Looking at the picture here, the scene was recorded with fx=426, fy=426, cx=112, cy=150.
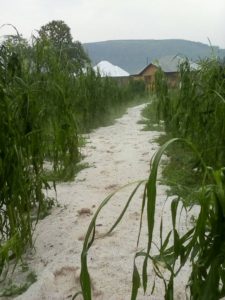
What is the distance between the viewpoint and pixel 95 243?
8.49 feet

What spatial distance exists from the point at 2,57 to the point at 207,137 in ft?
5.38

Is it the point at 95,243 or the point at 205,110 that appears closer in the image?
the point at 95,243

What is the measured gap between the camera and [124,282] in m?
2.14

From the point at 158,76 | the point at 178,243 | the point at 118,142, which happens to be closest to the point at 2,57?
the point at 178,243

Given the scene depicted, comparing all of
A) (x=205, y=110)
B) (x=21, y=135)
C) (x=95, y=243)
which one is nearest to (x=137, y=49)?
(x=205, y=110)

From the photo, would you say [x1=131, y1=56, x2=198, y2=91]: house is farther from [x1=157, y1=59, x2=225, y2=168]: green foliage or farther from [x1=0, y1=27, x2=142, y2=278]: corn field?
[x1=0, y1=27, x2=142, y2=278]: corn field

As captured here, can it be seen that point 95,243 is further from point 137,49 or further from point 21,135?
point 137,49

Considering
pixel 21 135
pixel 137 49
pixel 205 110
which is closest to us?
pixel 21 135

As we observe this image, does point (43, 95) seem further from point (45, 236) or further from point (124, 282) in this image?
point (124, 282)

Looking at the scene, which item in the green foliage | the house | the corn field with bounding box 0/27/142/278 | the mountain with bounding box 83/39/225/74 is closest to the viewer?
the corn field with bounding box 0/27/142/278

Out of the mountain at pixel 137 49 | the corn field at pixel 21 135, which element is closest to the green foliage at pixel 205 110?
the corn field at pixel 21 135

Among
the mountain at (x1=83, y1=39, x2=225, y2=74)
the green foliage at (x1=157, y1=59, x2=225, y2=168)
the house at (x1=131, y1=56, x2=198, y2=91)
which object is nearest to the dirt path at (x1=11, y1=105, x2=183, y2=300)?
the green foliage at (x1=157, y1=59, x2=225, y2=168)

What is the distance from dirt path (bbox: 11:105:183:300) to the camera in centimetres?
213

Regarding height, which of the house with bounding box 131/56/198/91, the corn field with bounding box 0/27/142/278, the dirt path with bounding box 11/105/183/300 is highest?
the house with bounding box 131/56/198/91
